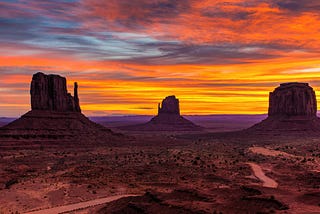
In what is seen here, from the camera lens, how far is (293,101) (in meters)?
148

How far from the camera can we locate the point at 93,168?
194ft

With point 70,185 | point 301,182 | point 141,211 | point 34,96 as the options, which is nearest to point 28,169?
point 70,185

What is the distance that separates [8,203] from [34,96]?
7530 centimetres

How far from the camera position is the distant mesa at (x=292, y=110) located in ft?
472

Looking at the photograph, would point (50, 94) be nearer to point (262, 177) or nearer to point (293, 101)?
point (262, 177)

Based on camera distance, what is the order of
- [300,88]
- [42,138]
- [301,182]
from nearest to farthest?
[301,182]
[42,138]
[300,88]

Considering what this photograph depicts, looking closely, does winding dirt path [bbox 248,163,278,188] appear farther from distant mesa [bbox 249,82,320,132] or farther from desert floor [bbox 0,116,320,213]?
distant mesa [bbox 249,82,320,132]

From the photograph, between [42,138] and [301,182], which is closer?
[301,182]

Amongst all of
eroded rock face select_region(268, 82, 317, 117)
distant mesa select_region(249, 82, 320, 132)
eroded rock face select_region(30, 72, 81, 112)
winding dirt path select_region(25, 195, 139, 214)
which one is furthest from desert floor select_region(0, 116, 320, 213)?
eroded rock face select_region(268, 82, 317, 117)

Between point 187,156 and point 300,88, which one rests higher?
point 300,88

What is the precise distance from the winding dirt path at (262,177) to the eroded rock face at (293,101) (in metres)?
94.3

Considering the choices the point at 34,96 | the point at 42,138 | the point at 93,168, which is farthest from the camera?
the point at 34,96

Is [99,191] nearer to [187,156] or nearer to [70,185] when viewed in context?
[70,185]

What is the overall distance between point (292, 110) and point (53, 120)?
96031 mm
